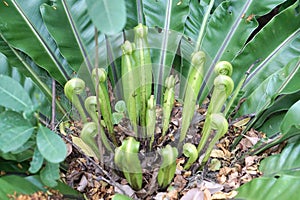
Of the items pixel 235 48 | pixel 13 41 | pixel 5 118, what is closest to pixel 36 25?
pixel 13 41

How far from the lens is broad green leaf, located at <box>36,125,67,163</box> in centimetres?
60

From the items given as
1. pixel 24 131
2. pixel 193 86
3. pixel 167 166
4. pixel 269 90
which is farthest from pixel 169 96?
pixel 24 131

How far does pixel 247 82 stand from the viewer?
111 centimetres

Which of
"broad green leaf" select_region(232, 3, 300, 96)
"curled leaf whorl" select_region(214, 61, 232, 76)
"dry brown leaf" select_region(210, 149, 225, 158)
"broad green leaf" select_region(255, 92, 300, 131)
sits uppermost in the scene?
"broad green leaf" select_region(232, 3, 300, 96)

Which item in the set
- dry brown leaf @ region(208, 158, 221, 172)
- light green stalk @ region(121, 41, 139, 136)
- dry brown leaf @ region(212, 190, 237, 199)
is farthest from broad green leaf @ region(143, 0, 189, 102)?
dry brown leaf @ region(212, 190, 237, 199)

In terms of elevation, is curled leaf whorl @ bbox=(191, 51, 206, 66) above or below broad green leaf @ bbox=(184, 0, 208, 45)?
below

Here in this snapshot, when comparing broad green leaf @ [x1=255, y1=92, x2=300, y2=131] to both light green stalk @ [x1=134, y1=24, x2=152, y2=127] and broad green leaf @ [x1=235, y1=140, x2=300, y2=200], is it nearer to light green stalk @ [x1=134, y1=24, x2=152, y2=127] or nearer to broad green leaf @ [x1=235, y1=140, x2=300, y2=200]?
broad green leaf @ [x1=235, y1=140, x2=300, y2=200]

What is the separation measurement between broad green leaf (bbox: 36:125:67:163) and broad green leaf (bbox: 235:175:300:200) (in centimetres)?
41

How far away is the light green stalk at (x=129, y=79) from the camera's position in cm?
91

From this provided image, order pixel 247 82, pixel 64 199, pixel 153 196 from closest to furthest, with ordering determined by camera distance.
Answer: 1. pixel 64 199
2. pixel 153 196
3. pixel 247 82

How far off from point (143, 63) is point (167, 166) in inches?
11.2

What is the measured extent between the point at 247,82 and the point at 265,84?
0.32ft

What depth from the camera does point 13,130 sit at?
63 cm

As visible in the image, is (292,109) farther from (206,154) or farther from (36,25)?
(36,25)
